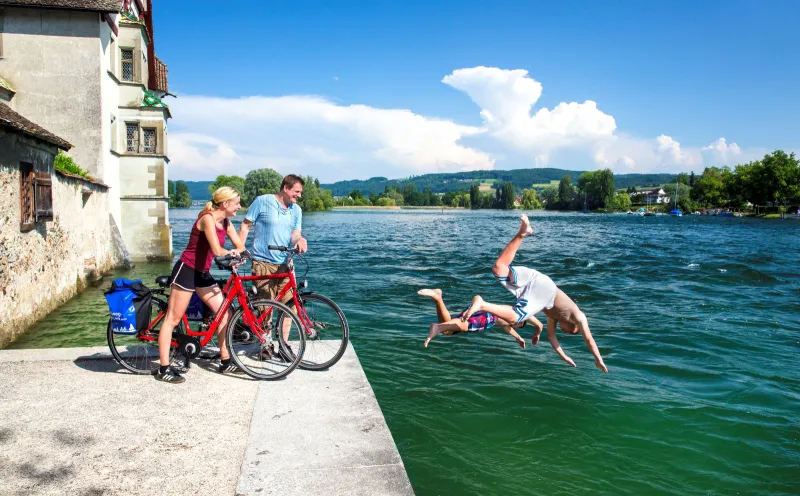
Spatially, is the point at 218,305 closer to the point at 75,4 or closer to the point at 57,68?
the point at 57,68

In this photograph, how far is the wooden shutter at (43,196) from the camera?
11.3 meters

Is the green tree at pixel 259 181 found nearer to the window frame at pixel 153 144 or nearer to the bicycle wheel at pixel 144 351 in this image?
the window frame at pixel 153 144

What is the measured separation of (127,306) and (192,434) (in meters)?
2.09

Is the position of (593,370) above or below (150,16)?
below

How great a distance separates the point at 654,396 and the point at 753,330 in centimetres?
743

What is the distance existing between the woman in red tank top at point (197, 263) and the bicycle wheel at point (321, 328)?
1.06 meters

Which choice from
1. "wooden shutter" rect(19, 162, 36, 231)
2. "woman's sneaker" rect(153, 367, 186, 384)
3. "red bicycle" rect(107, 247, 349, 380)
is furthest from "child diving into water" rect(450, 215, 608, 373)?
"wooden shutter" rect(19, 162, 36, 231)

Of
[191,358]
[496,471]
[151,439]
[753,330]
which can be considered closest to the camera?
[151,439]

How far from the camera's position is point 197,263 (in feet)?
19.9

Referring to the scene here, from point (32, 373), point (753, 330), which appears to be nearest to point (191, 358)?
point (32, 373)

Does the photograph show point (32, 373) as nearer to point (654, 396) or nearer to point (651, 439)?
point (651, 439)

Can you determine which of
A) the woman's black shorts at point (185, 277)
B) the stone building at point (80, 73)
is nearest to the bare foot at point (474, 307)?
the woman's black shorts at point (185, 277)

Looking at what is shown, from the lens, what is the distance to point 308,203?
477 ft

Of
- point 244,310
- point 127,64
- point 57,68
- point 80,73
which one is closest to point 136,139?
point 127,64
